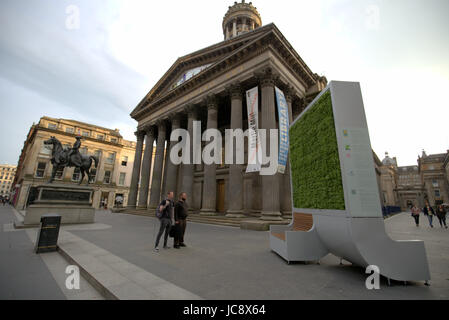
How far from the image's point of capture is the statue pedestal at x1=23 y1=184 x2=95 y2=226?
10.2 m

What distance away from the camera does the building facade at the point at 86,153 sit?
3303cm

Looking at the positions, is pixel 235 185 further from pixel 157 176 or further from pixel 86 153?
pixel 86 153

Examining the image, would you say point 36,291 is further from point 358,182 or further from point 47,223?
point 358,182

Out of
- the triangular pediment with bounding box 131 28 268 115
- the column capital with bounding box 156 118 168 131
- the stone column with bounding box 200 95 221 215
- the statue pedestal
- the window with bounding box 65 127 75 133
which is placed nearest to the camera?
the statue pedestal

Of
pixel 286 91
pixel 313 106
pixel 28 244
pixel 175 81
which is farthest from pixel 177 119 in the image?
pixel 313 106

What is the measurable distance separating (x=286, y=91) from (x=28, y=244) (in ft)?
54.0

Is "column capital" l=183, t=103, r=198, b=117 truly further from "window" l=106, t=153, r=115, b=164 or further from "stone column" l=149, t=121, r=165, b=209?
"window" l=106, t=153, r=115, b=164

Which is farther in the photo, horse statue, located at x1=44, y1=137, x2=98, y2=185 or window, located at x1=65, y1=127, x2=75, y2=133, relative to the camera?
window, located at x1=65, y1=127, x2=75, y2=133

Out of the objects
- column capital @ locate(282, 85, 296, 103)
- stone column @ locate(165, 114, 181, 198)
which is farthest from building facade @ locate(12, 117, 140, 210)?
column capital @ locate(282, 85, 296, 103)

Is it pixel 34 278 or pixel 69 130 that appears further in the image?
pixel 69 130

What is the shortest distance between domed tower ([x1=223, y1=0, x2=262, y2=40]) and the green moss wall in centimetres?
3216

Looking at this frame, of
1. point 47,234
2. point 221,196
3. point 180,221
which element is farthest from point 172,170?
point 47,234

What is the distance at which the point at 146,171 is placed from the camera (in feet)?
74.1

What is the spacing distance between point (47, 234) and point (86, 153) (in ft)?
128
